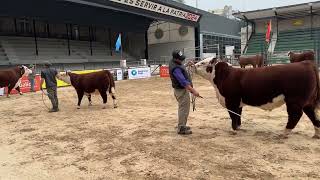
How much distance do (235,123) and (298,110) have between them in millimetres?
1365

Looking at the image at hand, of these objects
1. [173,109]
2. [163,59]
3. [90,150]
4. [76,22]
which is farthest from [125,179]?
[163,59]

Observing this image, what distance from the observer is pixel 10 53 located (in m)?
30.6

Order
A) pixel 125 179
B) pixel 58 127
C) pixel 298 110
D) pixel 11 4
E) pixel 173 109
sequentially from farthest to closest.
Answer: pixel 11 4, pixel 173 109, pixel 58 127, pixel 298 110, pixel 125 179

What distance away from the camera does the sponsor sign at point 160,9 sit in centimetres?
2942

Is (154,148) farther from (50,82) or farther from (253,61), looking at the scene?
(253,61)

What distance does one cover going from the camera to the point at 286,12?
35906 mm

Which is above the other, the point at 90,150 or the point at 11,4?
the point at 11,4

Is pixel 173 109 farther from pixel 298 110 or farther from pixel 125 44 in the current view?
pixel 125 44

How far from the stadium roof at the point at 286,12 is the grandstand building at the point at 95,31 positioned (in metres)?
5.56

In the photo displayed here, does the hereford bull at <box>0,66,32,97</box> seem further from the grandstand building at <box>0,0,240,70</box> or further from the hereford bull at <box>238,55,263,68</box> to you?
the hereford bull at <box>238,55,263,68</box>

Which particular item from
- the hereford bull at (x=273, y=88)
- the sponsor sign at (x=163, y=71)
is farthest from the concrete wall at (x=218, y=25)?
the hereford bull at (x=273, y=88)

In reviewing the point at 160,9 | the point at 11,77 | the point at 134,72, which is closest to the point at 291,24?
the point at 160,9

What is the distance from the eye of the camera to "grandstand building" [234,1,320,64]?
34.5 meters

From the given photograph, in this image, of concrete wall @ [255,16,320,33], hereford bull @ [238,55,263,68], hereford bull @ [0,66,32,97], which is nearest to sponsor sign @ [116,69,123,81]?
hereford bull @ [238,55,263,68]
